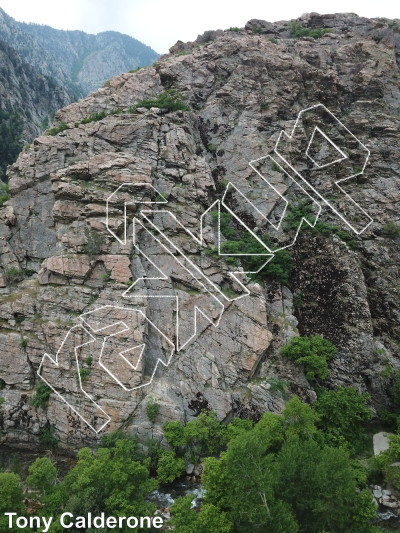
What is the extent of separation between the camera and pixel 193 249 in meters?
24.0

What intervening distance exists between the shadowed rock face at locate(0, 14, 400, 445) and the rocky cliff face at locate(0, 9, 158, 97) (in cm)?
10084

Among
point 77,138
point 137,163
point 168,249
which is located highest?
point 77,138

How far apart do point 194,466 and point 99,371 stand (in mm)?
7483

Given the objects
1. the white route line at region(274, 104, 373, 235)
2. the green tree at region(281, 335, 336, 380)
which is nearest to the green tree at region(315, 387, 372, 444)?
the green tree at region(281, 335, 336, 380)

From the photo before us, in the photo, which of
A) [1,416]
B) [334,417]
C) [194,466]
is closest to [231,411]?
[194,466]

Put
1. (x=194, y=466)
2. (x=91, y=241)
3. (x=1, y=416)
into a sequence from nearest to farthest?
(x=194, y=466) < (x=1, y=416) < (x=91, y=241)

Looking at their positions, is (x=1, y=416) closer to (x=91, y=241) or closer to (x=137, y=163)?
(x=91, y=241)

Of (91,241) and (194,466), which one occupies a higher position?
(91,241)

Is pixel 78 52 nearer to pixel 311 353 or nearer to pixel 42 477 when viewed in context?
pixel 311 353

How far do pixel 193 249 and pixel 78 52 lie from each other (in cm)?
17988

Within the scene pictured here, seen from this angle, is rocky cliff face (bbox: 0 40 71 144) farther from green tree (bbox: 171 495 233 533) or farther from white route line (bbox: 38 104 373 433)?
green tree (bbox: 171 495 233 533)

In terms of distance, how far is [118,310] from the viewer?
69.1 ft

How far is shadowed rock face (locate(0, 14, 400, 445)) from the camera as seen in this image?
2019 cm

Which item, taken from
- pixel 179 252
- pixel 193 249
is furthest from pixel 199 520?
pixel 193 249
